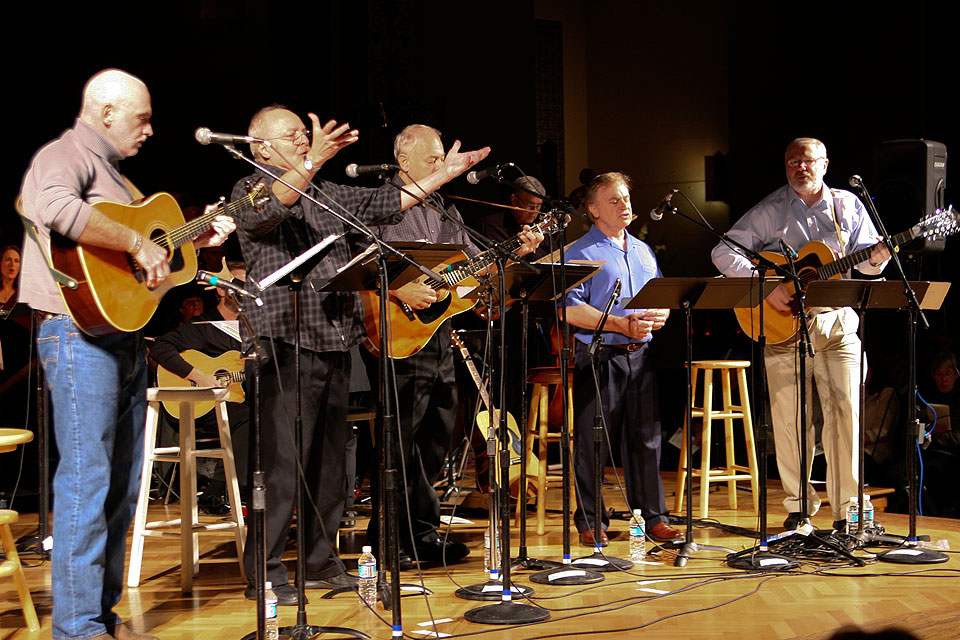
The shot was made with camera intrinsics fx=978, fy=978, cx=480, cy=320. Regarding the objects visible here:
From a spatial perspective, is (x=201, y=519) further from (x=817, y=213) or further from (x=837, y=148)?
(x=837, y=148)

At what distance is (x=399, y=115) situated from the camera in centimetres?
729

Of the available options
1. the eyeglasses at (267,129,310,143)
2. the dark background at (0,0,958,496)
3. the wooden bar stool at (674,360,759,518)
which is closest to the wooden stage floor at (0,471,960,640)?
the wooden bar stool at (674,360,759,518)

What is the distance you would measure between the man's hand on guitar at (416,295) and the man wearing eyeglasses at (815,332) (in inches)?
62.2

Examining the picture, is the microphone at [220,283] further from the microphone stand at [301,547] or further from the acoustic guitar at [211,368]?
the acoustic guitar at [211,368]

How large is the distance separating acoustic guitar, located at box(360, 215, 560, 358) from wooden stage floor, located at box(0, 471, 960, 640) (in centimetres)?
101

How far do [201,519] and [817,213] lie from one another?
3.84m

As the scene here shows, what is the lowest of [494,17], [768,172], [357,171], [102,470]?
[102,470]

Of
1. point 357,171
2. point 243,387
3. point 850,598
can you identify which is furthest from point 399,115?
point 850,598

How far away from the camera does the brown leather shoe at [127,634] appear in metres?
3.15

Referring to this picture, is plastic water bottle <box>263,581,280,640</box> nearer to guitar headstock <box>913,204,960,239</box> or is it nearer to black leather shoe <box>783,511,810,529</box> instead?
black leather shoe <box>783,511,810,529</box>

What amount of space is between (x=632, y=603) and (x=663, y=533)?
3.66 feet

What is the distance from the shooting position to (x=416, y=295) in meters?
Answer: 4.17

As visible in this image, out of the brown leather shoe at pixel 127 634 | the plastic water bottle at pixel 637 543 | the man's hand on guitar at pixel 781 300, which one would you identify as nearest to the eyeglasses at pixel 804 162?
the man's hand on guitar at pixel 781 300

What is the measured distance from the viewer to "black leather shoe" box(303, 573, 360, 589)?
389 cm
